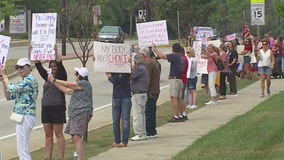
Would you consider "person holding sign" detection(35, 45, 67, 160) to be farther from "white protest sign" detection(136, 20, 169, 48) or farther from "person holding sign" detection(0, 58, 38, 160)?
"white protest sign" detection(136, 20, 169, 48)

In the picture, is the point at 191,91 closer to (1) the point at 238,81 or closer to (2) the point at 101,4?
(2) the point at 101,4

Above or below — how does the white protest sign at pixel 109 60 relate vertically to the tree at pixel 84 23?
below

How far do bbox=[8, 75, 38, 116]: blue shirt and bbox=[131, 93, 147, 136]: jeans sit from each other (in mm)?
3169

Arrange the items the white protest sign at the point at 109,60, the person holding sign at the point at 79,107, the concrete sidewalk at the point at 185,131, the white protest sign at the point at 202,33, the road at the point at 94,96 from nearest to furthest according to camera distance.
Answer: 1. the person holding sign at the point at 79,107
2. the concrete sidewalk at the point at 185,131
3. the white protest sign at the point at 109,60
4. the road at the point at 94,96
5. the white protest sign at the point at 202,33

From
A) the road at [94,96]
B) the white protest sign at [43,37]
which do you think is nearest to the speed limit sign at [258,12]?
the road at [94,96]

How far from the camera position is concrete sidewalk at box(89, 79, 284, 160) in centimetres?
1231

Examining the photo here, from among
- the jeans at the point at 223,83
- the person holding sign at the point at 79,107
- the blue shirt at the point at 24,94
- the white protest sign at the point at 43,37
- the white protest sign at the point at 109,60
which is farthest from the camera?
the jeans at the point at 223,83

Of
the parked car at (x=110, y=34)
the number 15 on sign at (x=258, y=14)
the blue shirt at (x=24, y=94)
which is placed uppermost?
the number 15 on sign at (x=258, y=14)

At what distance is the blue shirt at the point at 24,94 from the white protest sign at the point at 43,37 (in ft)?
4.26

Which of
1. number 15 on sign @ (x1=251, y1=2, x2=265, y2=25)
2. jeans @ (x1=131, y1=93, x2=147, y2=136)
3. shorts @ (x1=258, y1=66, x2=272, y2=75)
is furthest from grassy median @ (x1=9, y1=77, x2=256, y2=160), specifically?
number 15 on sign @ (x1=251, y1=2, x2=265, y2=25)

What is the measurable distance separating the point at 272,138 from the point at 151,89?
2.81 m

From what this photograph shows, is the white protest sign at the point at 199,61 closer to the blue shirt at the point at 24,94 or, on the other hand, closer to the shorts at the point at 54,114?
the shorts at the point at 54,114

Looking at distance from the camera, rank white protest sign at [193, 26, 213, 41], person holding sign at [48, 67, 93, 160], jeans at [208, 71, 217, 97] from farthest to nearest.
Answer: white protest sign at [193, 26, 213, 41] < jeans at [208, 71, 217, 97] < person holding sign at [48, 67, 93, 160]

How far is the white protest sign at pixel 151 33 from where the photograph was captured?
16125 millimetres
